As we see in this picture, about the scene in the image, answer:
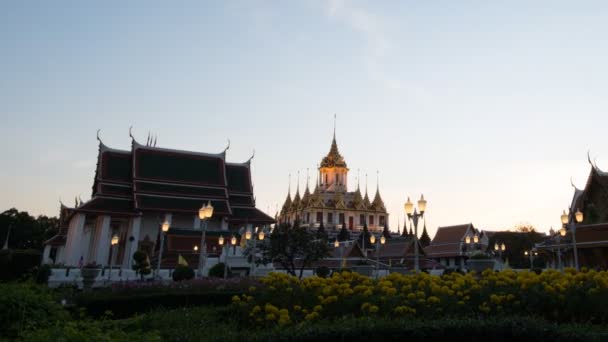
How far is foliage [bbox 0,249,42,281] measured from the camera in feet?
75.3

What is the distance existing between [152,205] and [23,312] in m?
35.5

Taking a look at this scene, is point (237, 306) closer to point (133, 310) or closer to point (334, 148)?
point (133, 310)

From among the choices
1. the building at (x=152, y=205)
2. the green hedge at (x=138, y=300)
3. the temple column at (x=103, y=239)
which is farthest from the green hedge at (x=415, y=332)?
the temple column at (x=103, y=239)

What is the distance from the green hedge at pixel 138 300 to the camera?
1402 cm

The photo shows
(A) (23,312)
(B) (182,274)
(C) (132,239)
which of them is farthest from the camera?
(C) (132,239)

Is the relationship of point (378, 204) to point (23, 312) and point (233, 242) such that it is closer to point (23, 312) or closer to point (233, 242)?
point (233, 242)

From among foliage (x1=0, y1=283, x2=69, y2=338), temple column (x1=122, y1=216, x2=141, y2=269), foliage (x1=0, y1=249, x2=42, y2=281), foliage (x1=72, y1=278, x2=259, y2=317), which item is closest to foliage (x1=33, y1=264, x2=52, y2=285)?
foliage (x1=0, y1=249, x2=42, y2=281)

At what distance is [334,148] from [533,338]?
386 ft

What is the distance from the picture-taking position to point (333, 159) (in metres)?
122

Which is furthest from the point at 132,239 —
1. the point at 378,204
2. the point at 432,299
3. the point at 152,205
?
the point at 378,204

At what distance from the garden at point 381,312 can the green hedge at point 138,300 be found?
4.01 m

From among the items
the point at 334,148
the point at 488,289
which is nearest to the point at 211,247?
the point at 488,289

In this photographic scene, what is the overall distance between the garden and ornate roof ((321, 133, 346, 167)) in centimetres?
10869

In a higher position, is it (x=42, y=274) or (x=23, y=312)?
(x=42, y=274)
